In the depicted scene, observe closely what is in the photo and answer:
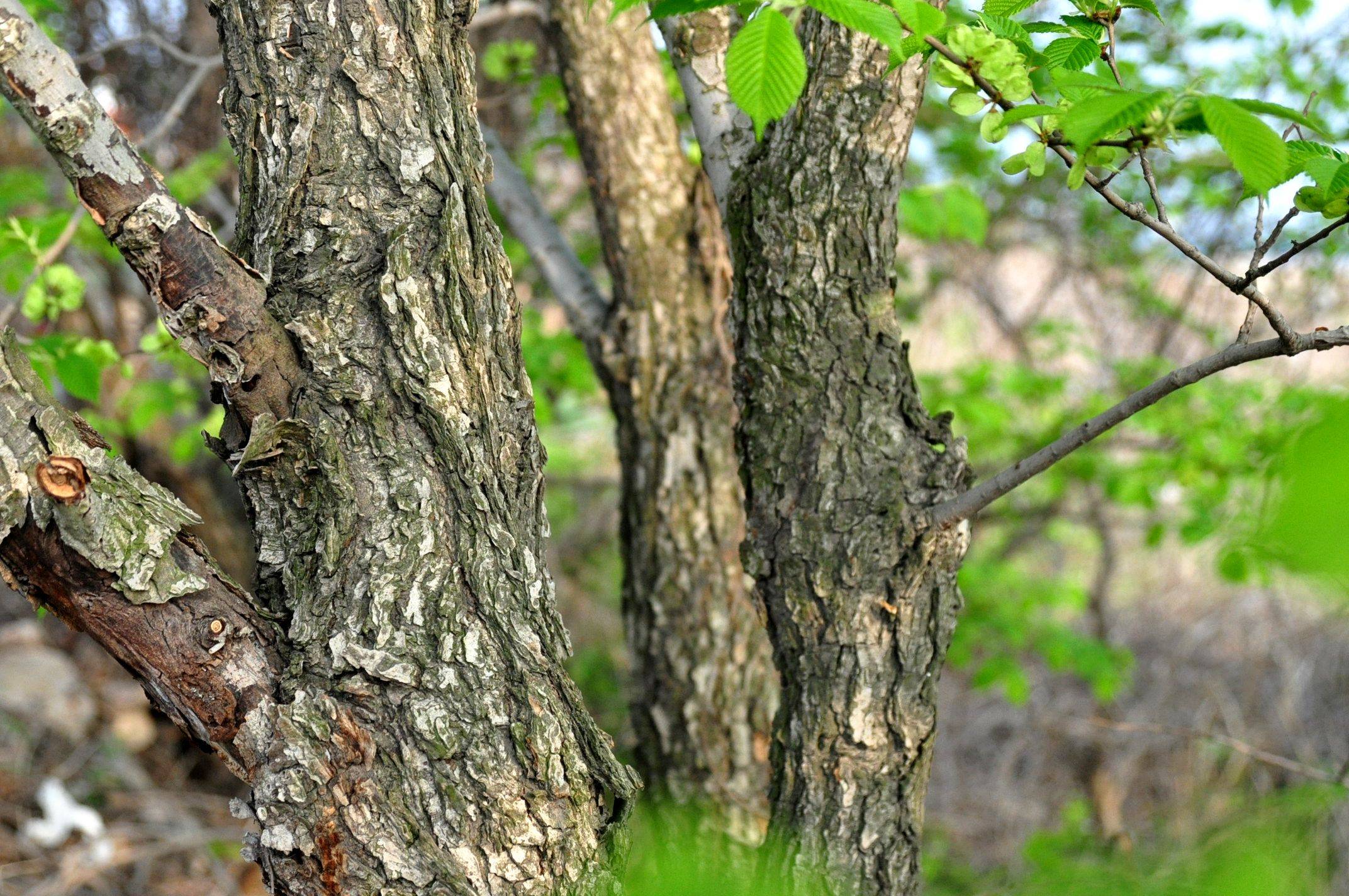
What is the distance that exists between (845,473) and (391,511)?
0.69m

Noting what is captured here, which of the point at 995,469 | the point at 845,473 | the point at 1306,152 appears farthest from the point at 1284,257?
the point at 995,469

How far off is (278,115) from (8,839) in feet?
13.3

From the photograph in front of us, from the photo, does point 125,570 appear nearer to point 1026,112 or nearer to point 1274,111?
point 1026,112

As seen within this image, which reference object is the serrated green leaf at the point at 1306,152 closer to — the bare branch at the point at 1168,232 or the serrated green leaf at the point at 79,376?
the bare branch at the point at 1168,232

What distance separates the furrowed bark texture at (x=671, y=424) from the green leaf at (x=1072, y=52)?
1.42 metres

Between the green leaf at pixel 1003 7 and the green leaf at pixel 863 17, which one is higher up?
the green leaf at pixel 1003 7

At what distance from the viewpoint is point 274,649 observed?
116 cm

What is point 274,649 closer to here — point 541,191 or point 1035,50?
point 1035,50

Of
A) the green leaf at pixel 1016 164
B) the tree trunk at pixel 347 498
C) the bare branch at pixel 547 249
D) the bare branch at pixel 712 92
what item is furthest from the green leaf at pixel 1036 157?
the bare branch at pixel 547 249

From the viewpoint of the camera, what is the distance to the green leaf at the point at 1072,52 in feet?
3.57

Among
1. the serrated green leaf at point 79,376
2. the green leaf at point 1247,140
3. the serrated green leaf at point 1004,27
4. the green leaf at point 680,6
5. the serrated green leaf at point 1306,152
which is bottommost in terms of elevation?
the serrated green leaf at point 79,376

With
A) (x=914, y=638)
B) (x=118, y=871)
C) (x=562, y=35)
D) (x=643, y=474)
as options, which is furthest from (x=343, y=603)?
(x=118, y=871)

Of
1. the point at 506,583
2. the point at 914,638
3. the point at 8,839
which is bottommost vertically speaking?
the point at 8,839

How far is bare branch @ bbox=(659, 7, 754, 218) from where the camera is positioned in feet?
5.21
